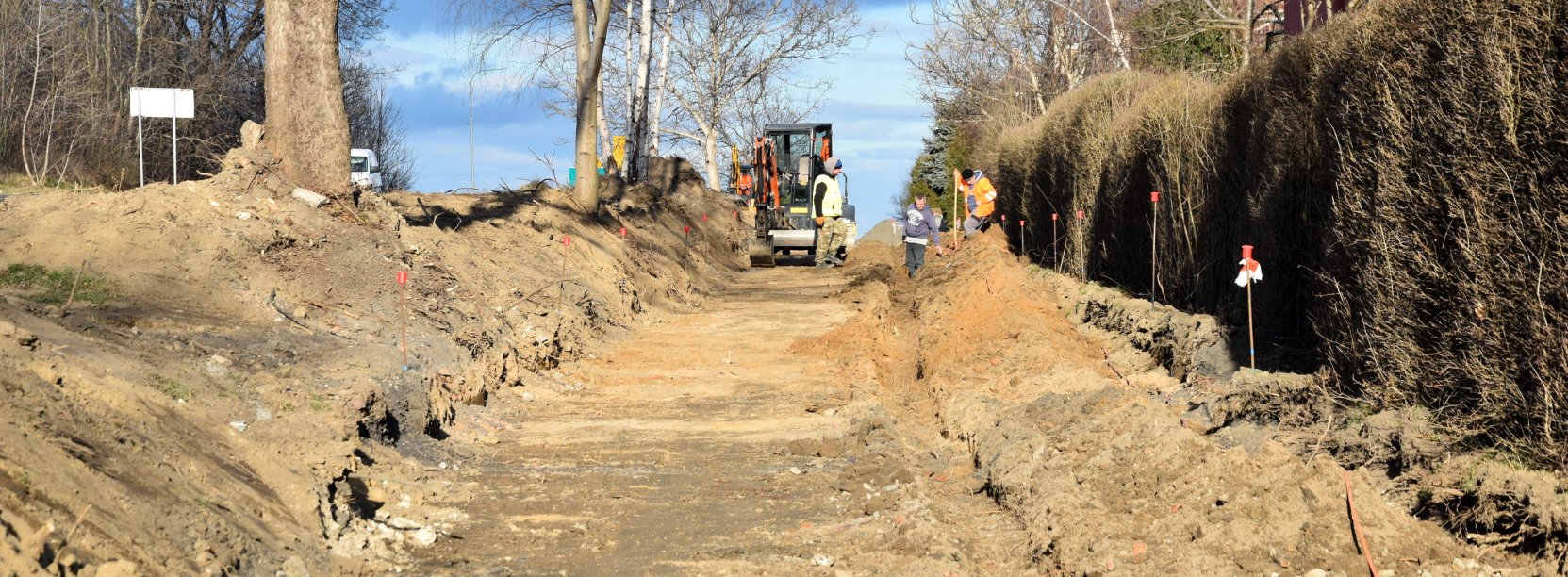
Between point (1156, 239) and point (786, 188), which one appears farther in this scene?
point (786, 188)

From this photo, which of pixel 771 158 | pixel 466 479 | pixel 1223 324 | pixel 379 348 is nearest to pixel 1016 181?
pixel 771 158

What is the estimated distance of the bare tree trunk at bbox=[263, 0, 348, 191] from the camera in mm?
14383

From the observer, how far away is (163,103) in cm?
2247

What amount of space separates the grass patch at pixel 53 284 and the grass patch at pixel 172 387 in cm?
240

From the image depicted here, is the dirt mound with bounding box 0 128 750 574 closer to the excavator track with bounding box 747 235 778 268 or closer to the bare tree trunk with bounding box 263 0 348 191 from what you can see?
the bare tree trunk with bounding box 263 0 348 191

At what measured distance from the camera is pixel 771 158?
94.4 ft

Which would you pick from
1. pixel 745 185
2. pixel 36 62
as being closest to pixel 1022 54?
pixel 745 185

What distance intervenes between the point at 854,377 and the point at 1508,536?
6.88 metres

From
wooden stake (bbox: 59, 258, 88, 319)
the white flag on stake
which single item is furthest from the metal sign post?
the white flag on stake

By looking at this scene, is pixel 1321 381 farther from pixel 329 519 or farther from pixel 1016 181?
pixel 1016 181

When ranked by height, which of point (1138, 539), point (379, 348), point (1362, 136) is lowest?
point (1138, 539)

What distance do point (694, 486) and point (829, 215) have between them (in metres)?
19.4

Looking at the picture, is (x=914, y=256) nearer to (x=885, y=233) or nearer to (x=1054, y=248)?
(x=1054, y=248)

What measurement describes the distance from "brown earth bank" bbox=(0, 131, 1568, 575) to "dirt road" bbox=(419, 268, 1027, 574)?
35mm
